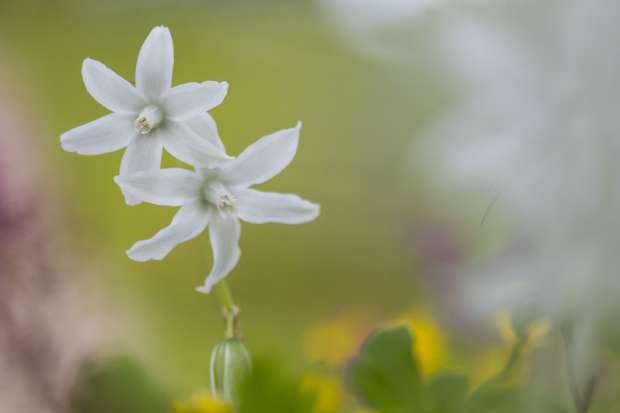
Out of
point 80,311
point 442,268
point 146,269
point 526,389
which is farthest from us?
point 146,269

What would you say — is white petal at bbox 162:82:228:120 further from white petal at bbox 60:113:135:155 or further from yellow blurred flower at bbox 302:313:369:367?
yellow blurred flower at bbox 302:313:369:367

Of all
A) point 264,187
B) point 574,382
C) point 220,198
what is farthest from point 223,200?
point 264,187

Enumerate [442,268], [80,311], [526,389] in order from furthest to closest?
[80,311] < [442,268] < [526,389]

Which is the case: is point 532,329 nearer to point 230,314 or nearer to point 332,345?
point 230,314

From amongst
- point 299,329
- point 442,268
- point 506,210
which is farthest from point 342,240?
point 506,210

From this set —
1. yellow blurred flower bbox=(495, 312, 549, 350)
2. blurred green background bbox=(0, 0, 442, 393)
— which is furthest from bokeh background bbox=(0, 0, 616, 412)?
yellow blurred flower bbox=(495, 312, 549, 350)

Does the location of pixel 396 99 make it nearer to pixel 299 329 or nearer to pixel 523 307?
pixel 299 329
